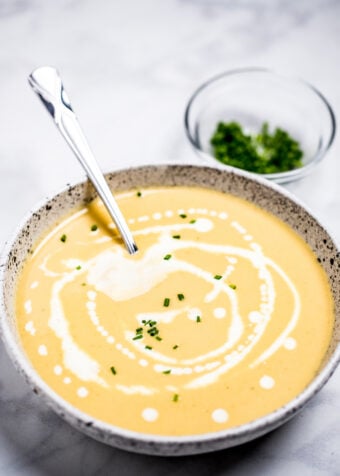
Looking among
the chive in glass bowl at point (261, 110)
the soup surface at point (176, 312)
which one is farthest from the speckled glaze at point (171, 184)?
the chive in glass bowl at point (261, 110)

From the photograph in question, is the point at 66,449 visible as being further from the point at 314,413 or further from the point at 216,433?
the point at 314,413

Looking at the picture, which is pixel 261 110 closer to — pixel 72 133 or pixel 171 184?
pixel 171 184

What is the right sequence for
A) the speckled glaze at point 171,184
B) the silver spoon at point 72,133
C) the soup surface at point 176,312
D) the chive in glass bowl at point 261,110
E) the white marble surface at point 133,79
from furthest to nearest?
1. the chive in glass bowl at point 261,110
2. the silver spoon at point 72,133
3. the white marble surface at point 133,79
4. the soup surface at point 176,312
5. the speckled glaze at point 171,184

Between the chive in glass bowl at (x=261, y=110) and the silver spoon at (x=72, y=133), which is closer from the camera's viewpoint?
the silver spoon at (x=72, y=133)

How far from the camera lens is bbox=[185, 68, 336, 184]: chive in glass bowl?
3045mm

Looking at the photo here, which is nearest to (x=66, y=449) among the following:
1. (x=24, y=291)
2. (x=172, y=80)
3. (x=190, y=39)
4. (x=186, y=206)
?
(x=24, y=291)

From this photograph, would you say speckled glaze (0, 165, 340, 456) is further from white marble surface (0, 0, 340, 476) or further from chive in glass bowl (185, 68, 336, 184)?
chive in glass bowl (185, 68, 336, 184)

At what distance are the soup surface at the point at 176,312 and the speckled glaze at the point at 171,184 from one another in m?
0.04

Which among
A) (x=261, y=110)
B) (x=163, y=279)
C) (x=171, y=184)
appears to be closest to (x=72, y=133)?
(x=171, y=184)

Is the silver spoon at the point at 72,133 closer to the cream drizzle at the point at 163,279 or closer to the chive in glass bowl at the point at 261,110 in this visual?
the cream drizzle at the point at 163,279

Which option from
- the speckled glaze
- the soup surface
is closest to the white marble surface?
the speckled glaze

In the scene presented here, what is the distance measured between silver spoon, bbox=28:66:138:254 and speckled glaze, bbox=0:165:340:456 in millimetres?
99

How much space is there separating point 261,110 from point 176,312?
53.2 inches

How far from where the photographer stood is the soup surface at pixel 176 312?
198 centimetres
